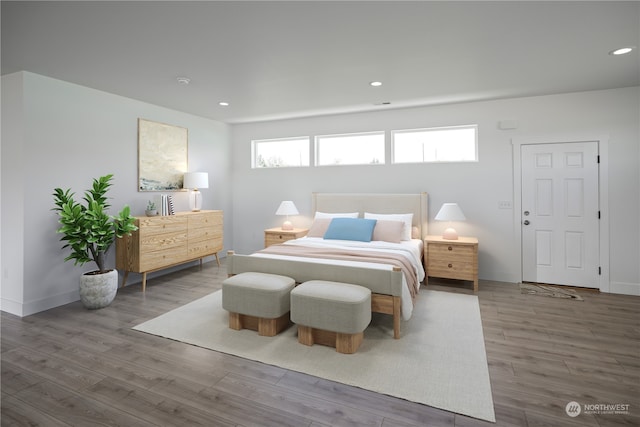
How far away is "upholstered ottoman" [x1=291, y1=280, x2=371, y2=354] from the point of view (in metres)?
2.54

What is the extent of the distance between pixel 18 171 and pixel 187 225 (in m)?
1.96

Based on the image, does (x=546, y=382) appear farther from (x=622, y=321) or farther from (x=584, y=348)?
(x=622, y=321)

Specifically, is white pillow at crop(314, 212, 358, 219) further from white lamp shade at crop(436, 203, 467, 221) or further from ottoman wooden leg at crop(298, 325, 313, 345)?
ottoman wooden leg at crop(298, 325, 313, 345)

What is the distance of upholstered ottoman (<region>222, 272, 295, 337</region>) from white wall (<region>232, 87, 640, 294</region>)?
2.83 m

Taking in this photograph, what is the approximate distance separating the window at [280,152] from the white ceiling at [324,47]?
1.67 m

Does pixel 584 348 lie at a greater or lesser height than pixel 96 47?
lesser

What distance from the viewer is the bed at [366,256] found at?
2891 millimetres

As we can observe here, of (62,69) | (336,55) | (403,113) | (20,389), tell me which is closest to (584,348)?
(336,55)

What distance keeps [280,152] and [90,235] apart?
345cm

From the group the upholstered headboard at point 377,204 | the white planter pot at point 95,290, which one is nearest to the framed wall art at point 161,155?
the white planter pot at point 95,290

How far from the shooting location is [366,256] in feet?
11.4

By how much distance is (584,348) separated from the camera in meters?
2.64
